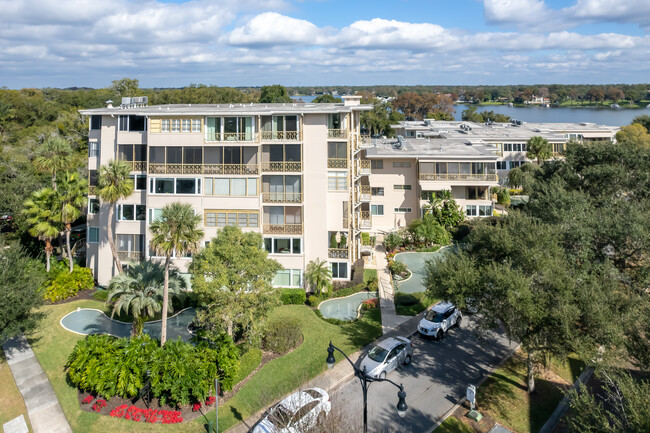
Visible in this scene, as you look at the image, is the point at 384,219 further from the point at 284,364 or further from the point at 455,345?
the point at 284,364

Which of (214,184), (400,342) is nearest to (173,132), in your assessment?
(214,184)

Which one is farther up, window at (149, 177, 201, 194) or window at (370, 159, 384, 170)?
window at (370, 159, 384, 170)

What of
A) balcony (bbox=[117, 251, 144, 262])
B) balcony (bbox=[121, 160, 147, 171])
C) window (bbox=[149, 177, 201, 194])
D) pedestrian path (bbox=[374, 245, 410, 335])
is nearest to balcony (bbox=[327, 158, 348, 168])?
pedestrian path (bbox=[374, 245, 410, 335])

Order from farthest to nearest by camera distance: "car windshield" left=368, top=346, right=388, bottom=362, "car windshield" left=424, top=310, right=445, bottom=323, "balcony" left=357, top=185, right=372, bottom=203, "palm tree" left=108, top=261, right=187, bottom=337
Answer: "balcony" left=357, top=185, right=372, bottom=203
"car windshield" left=424, top=310, right=445, bottom=323
"palm tree" left=108, top=261, right=187, bottom=337
"car windshield" left=368, top=346, right=388, bottom=362

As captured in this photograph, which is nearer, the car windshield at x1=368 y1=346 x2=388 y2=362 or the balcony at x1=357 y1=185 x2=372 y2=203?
the car windshield at x1=368 y1=346 x2=388 y2=362

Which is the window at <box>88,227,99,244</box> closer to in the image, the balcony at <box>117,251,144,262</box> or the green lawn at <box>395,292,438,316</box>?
the balcony at <box>117,251,144,262</box>
